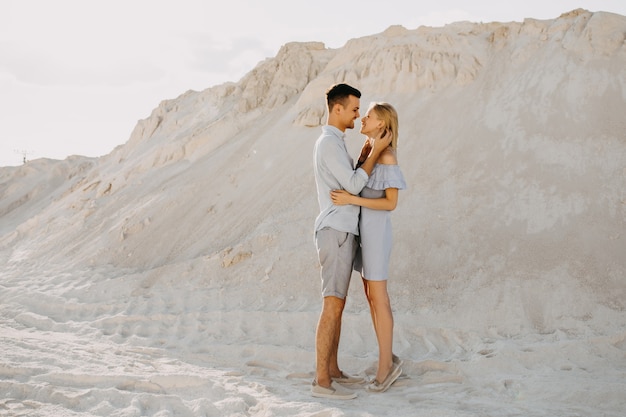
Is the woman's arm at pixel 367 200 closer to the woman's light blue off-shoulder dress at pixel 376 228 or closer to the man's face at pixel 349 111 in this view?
the woman's light blue off-shoulder dress at pixel 376 228

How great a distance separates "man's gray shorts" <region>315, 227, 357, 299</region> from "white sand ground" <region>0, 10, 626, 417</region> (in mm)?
687

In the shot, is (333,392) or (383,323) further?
(383,323)

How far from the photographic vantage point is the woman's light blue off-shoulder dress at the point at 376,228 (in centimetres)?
362

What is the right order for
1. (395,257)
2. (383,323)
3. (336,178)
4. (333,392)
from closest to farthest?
(333,392)
(336,178)
(383,323)
(395,257)

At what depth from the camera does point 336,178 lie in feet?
11.6

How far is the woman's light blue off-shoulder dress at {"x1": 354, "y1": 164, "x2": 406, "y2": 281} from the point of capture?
3.62 meters

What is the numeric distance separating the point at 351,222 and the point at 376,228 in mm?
176

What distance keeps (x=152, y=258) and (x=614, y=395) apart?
650 cm

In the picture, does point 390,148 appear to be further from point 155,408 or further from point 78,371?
point 78,371

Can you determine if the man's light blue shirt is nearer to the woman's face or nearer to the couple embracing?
the couple embracing

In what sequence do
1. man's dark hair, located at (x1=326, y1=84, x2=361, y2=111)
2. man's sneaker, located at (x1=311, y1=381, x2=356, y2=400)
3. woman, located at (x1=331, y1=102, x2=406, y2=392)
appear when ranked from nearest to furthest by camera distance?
1. man's sneaker, located at (x1=311, y1=381, x2=356, y2=400)
2. woman, located at (x1=331, y1=102, x2=406, y2=392)
3. man's dark hair, located at (x1=326, y1=84, x2=361, y2=111)

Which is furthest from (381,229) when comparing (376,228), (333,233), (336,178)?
(336,178)

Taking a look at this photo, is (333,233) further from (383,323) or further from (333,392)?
(333,392)

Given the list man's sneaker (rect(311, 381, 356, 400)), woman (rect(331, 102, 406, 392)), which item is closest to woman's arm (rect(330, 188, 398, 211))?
woman (rect(331, 102, 406, 392))
